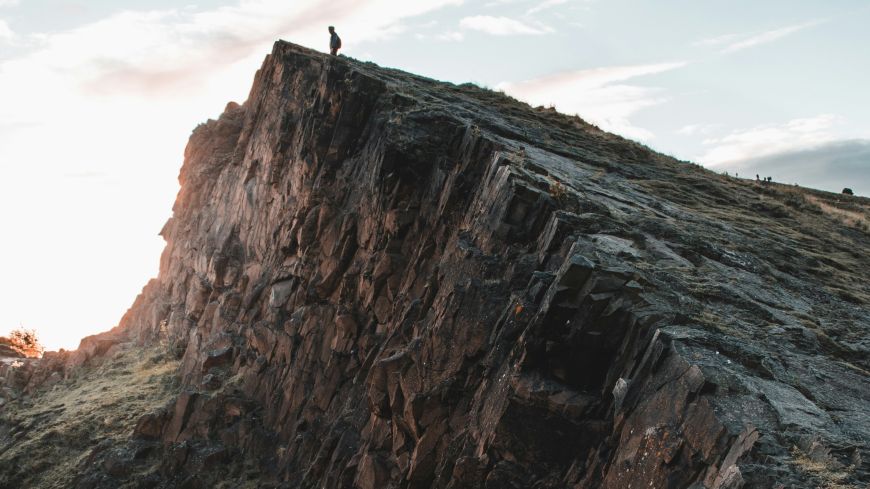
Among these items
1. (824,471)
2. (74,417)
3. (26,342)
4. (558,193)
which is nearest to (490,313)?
(558,193)

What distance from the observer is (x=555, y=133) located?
27.3 metres

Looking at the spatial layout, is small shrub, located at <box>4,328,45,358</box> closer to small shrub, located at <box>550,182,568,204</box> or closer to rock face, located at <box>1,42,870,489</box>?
rock face, located at <box>1,42,870,489</box>

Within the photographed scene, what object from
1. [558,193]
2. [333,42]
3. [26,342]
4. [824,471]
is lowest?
[26,342]

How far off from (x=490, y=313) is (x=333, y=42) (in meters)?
18.4

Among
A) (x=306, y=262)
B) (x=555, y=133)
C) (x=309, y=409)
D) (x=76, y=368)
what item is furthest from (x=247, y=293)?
(x=76, y=368)

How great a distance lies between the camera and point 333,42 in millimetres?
29266

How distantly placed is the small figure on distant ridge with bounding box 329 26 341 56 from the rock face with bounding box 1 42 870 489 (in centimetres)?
92

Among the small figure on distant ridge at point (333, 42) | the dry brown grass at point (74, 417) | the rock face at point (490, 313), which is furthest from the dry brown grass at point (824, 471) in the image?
the small figure on distant ridge at point (333, 42)

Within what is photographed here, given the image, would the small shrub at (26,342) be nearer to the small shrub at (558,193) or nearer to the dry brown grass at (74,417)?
the dry brown grass at (74,417)

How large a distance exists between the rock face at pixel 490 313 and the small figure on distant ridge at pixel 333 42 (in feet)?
3.02

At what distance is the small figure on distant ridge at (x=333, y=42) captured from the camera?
1147 inches

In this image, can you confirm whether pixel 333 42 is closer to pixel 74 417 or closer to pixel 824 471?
pixel 74 417

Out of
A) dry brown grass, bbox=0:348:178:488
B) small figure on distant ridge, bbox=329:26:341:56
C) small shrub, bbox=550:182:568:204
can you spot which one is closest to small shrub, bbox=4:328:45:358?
dry brown grass, bbox=0:348:178:488

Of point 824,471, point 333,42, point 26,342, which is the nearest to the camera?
point 824,471
